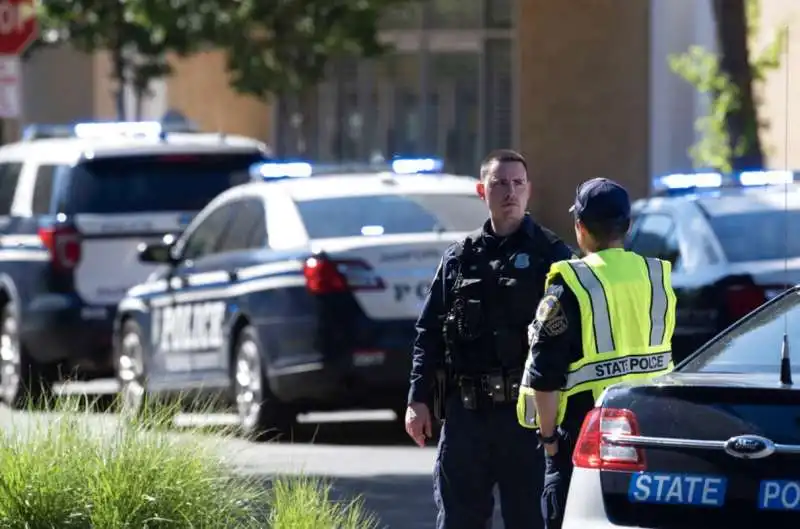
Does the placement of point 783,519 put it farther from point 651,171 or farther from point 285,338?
point 651,171

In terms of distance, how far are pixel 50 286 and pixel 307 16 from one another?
885cm

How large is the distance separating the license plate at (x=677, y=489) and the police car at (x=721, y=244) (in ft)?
18.3

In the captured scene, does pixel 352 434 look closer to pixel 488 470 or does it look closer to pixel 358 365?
pixel 358 365

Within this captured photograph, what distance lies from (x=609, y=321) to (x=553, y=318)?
0.18m

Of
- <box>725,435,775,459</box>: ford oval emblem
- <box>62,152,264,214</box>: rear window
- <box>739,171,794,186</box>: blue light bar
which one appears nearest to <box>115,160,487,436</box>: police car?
<box>62,152,264,214</box>: rear window

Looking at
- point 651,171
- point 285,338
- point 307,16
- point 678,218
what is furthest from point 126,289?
point 651,171

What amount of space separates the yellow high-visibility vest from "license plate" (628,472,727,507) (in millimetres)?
581

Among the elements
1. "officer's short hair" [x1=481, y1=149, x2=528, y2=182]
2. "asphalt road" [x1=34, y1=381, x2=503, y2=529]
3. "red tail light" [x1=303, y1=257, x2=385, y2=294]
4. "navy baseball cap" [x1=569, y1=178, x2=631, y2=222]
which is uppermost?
"officer's short hair" [x1=481, y1=149, x2=528, y2=182]

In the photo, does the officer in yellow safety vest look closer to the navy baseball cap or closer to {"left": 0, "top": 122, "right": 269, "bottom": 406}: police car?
the navy baseball cap

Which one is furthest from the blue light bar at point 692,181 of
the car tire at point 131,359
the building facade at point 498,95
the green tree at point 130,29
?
the green tree at point 130,29

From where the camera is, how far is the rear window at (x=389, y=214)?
1305 centimetres

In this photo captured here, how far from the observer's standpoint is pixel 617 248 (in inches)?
259

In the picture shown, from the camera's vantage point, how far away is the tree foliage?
23.4m

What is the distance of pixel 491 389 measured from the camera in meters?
7.14
